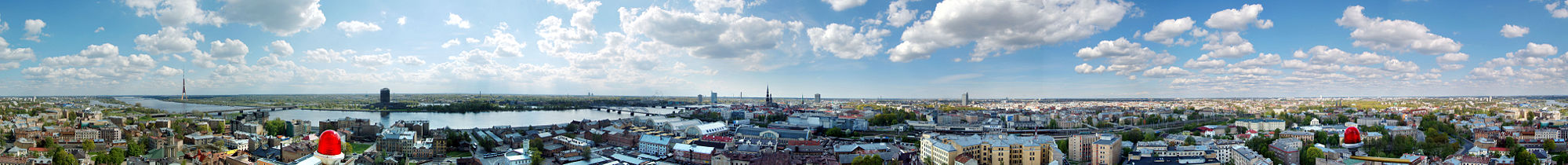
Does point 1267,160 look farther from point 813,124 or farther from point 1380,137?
point 813,124

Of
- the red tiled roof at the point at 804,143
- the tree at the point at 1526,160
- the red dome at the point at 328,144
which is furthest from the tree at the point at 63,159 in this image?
the tree at the point at 1526,160

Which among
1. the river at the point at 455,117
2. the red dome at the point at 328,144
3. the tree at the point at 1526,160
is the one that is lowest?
the river at the point at 455,117

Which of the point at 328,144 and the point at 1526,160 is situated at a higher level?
the point at 328,144

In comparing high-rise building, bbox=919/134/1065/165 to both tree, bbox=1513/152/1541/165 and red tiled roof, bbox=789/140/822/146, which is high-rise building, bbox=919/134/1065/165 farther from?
tree, bbox=1513/152/1541/165

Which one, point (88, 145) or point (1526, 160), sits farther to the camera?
point (88, 145)

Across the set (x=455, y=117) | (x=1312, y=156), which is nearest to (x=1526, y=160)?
(x=1312, y=156)

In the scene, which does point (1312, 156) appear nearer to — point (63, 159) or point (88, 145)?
point (63, 159)

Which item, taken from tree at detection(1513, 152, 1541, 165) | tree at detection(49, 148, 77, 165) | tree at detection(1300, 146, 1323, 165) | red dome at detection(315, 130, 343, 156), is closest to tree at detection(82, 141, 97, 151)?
tree at detection(49, 148, 77, 165)

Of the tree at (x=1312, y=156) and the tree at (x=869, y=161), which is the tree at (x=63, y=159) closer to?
the tree at (x=869, y=161)

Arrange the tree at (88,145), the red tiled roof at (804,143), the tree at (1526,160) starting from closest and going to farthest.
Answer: the tree at (1526,160)
the tree at (88,145)
the red tiled roof at (804,143)

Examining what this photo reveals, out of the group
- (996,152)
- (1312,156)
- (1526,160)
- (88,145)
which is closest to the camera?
(996,152)

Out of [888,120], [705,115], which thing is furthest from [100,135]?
[705,115]
